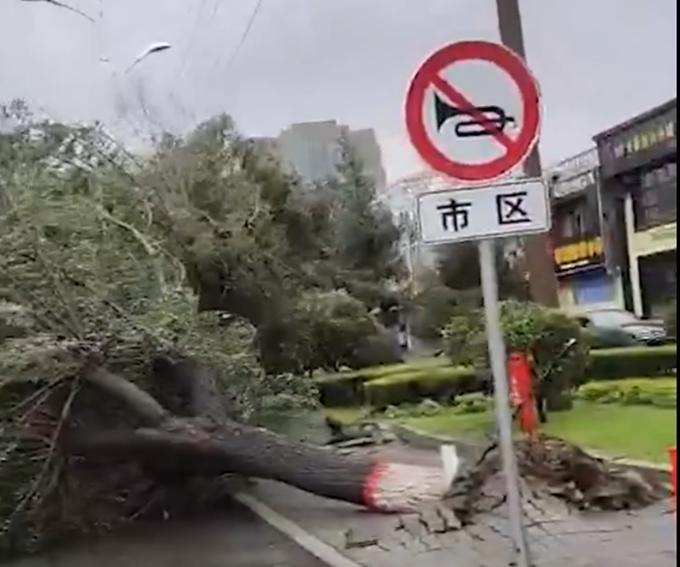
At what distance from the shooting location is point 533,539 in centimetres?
780

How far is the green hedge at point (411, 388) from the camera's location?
1669 centimetres

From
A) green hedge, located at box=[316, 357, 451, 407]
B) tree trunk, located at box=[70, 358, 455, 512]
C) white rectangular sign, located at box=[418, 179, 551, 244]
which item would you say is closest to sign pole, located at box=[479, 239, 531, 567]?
white rectangular sign, located at box=[418, 179, 551, 244]

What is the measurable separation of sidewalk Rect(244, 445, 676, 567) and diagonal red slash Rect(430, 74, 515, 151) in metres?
2.74

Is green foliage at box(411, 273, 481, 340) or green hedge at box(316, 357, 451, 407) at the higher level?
green foliage at box(411, 273, 481, 340)

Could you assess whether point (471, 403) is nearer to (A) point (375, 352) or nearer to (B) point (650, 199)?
(A) point (375, 352)

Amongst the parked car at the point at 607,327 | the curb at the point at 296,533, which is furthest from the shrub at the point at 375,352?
the curb at the point at 296,533

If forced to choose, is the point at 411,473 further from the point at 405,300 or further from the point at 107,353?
the point at 405,300

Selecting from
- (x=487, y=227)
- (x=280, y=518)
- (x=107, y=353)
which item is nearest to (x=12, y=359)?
(x=107, y=353)

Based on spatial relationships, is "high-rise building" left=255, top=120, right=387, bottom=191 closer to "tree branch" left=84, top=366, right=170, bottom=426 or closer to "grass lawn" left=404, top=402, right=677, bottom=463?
"grass lawn" left=404, top=402, right=677, bottom=463

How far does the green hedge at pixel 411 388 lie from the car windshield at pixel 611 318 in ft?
8.66

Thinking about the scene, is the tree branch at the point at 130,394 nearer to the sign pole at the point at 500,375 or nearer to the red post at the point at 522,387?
the red post at the point at 522,387

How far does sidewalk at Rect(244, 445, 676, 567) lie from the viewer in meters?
7.20

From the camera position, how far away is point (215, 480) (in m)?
10.8

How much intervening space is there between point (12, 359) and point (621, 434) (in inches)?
205
